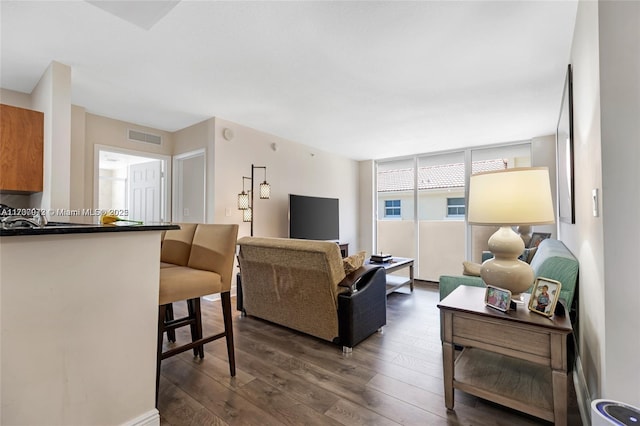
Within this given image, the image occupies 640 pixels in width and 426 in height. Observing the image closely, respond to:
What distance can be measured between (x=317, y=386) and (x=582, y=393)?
1.60 metres

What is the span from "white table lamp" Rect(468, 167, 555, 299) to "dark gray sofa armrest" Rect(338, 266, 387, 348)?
1.07m

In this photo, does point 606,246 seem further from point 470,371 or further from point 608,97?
point 470,371

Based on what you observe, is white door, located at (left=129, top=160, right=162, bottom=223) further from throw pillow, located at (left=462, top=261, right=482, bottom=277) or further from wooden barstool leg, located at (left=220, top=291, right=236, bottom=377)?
throw pillow, located at (left=462, top=261, right=482, bottom=277)

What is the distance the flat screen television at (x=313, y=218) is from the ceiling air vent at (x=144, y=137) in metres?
2.25

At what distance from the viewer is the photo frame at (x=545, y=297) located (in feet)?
4.75

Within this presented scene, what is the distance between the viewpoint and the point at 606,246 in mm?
1179

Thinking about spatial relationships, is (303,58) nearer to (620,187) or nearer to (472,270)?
(620,187)

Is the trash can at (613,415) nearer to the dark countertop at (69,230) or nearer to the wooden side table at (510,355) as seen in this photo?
the wooden side table at (510,355)

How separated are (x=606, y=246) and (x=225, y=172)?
3875 mm

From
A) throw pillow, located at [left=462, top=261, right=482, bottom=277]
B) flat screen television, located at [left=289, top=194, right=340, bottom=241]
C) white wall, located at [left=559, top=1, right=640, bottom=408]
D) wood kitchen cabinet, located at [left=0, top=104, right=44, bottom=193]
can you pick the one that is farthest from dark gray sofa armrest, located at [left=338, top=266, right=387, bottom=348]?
wood kitchen cabinet, located at [left=0, top=104, right=44, bottom=193]

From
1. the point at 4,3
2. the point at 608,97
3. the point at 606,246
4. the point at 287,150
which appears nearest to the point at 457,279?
the point at 606,246

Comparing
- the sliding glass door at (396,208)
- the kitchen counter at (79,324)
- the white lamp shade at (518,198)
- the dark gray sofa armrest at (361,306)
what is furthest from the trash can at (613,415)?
the sliding glass door at (396,208)

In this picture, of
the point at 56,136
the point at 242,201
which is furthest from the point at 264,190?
the point at 56,136

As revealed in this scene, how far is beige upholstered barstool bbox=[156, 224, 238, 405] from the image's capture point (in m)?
1.69
